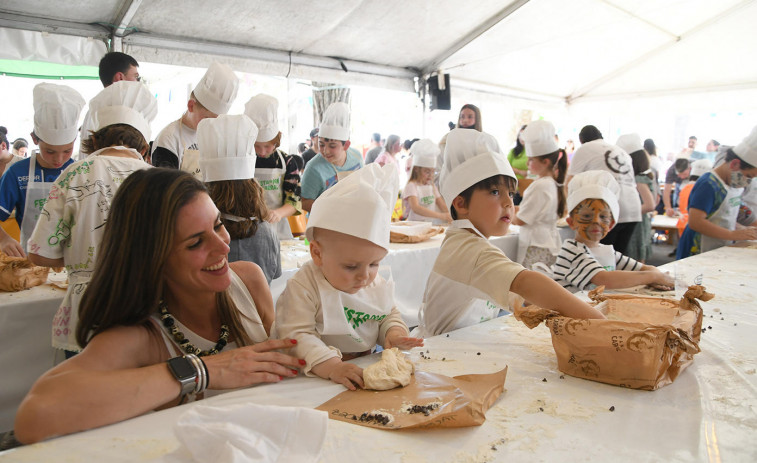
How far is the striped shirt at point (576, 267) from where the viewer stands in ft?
8.28

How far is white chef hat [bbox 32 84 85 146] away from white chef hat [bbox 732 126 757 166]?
15.0 feet

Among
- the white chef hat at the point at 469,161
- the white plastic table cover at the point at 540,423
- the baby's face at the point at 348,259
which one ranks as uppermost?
the white chef hat at the point at 469,161

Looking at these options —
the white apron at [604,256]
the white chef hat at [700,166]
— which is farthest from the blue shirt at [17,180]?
the white chef hat at [700,166]

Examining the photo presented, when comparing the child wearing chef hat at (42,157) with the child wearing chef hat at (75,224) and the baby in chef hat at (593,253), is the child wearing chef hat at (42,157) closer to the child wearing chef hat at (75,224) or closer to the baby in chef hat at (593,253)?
the child wearing chef hat at (75,224)

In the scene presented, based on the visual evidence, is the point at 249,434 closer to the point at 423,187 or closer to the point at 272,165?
the point at 272,165

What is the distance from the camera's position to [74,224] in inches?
78.0

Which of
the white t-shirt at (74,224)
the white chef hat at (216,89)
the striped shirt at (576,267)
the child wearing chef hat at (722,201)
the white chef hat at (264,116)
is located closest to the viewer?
the white t-shirt at (74,224)

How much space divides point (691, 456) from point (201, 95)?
3.12m

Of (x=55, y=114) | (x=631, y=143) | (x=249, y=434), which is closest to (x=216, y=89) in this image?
(x=55, y=114)

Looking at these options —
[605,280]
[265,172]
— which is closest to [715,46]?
[605,280]

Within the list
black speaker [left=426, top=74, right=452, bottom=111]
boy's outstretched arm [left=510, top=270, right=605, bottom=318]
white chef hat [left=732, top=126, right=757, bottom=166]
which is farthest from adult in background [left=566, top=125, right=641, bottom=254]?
black speaker [left=426, top=74, right=452, bottom=111]

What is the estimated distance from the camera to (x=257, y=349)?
134cm

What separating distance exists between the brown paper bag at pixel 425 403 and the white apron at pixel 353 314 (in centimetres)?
28

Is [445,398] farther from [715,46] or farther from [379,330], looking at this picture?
[715,46]
